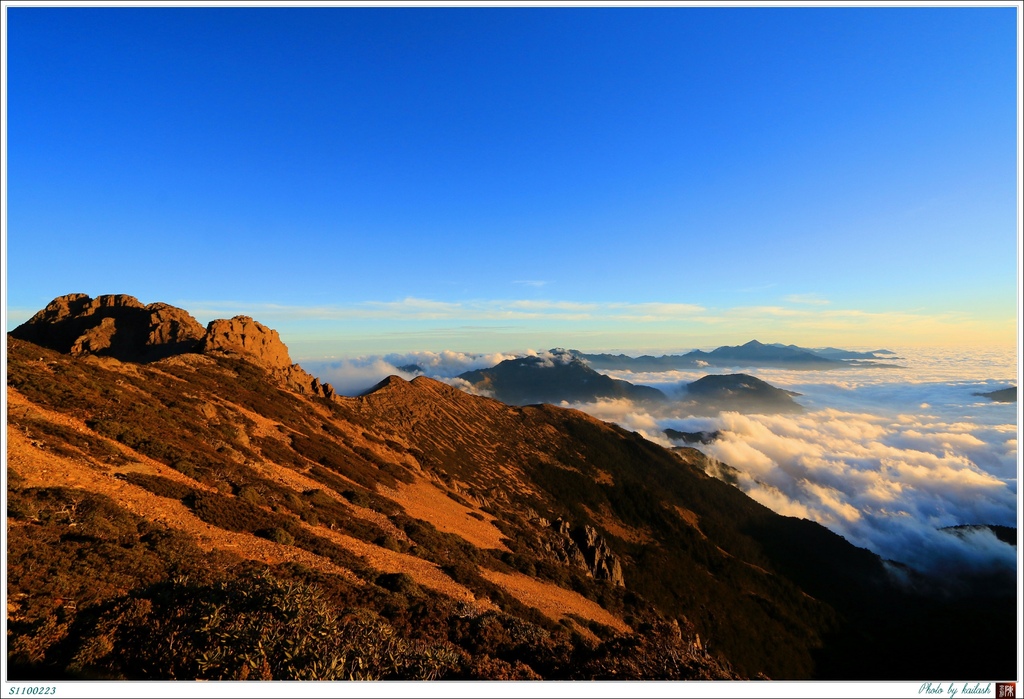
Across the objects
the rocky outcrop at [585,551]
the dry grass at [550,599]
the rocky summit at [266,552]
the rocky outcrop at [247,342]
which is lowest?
the rocky outcrop at [585,551]

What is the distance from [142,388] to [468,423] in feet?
244

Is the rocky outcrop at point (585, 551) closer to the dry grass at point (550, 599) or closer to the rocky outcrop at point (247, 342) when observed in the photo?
the dry grass at point (550, 599)

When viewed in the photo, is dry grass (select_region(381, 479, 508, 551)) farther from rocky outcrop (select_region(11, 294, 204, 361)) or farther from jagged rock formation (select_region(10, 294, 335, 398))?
rocky outcrop (select_region(11, 294, 204, 361))

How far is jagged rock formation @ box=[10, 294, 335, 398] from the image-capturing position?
60.8 m

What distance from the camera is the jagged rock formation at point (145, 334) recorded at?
60.8m

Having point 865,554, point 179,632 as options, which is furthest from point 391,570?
point 865,554

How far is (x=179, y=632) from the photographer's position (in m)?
8.45

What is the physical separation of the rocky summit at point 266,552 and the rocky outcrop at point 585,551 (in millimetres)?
390

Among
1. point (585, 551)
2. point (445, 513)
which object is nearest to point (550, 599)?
point (445, 513)

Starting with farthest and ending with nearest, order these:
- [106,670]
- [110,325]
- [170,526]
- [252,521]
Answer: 1. [110,325]
2. [252,521]
3. [170,526]
4. [106,670]

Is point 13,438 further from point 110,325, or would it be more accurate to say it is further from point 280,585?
point 110,325

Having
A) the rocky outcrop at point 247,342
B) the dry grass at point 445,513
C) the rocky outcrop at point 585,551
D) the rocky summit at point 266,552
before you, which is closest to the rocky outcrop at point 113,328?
the rocky summit at point 266,552

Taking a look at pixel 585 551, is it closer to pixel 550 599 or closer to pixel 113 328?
pixel 550 599

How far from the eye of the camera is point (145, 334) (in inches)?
2682
